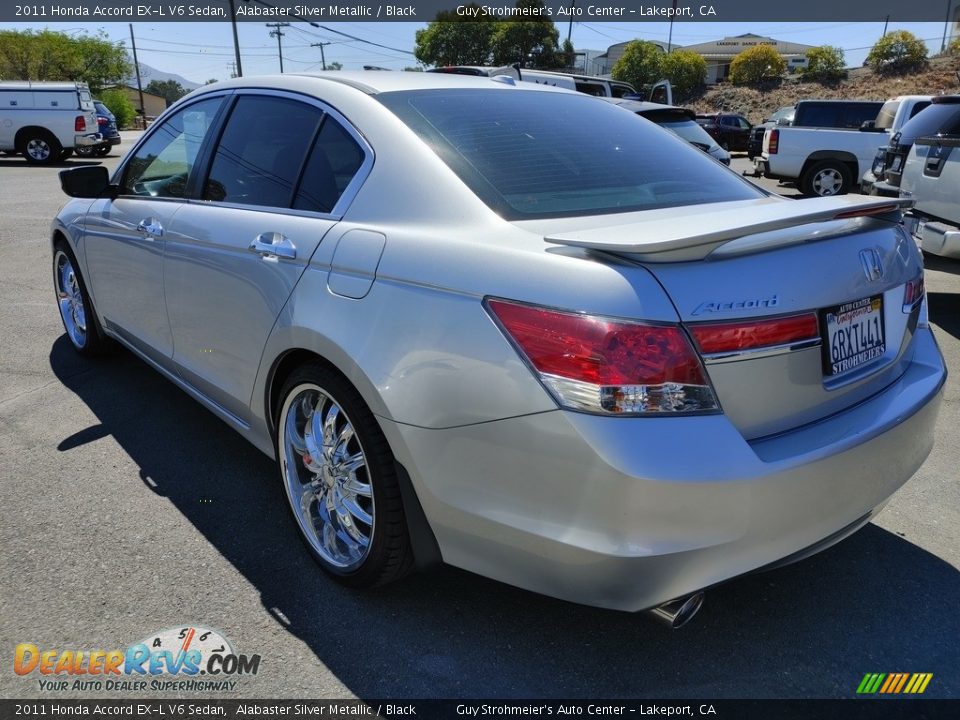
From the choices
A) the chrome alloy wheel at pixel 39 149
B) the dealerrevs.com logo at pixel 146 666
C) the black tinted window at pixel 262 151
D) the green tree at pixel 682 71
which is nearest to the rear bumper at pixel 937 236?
the black tinted window at pixel 262 151

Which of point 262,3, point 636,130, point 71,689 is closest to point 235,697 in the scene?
point 71,689

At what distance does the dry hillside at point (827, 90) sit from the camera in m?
38.7

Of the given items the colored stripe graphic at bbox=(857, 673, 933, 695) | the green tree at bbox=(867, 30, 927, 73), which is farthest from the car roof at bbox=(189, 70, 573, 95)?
the green tree at bbox=(867, 30, 927, 73)

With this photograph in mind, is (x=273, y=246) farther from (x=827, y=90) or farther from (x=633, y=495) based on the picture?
(x=827, y=90)

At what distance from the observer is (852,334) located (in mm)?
2174

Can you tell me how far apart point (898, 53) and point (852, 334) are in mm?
49618

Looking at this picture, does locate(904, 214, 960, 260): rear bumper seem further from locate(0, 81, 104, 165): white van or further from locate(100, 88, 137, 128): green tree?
locate(100, 88, 137, 128): green tree

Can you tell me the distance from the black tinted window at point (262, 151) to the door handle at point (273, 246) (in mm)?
177

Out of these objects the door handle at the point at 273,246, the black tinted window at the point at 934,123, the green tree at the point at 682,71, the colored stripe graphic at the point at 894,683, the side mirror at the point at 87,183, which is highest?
the green tree at the point at 682,71

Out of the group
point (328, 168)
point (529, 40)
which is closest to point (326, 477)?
point (328, 168)

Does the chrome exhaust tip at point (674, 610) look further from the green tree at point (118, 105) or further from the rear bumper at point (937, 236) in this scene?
the green tree at point (118, 105)

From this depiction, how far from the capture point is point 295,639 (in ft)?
7.86

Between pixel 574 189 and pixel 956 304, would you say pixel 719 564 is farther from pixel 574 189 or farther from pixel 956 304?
pixel 956 304

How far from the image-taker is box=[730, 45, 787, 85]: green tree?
46875 mm
